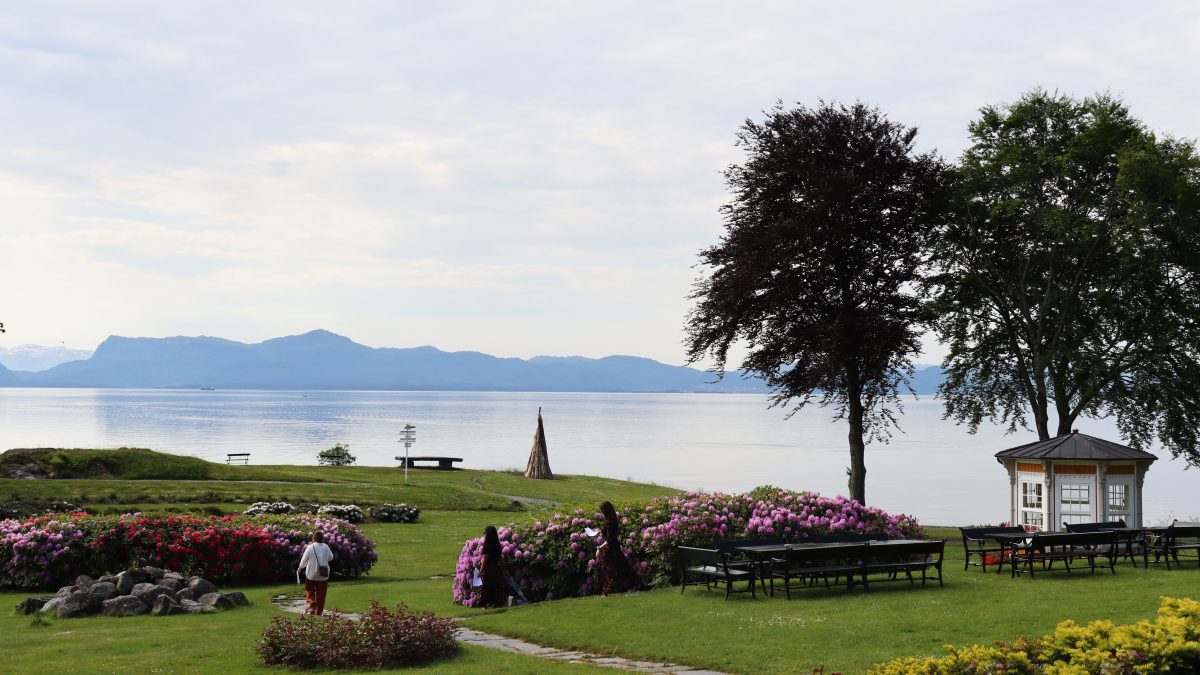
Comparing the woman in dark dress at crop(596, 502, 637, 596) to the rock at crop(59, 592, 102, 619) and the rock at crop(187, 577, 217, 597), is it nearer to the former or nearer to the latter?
the rock at crop(187, 577, 217, 597)

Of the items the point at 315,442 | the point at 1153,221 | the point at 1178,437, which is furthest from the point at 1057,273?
the point at 315,442

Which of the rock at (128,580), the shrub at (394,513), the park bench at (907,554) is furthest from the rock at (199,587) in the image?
the shrub at (394,513)

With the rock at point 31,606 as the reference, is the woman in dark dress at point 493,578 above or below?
above

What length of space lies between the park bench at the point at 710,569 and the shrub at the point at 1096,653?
9077mm

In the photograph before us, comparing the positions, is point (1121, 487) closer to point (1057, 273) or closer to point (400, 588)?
point (1057, 273)

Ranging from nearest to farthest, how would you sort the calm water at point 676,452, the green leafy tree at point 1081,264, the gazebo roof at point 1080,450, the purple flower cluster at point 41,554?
the purple flower cluster at point 41,554
the gazebo roof at point 1080,450
the green leafy tree at point 1081,264
the calm water at point 676,452

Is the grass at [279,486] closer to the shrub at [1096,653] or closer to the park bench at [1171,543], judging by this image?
the park bench at [1171,543]

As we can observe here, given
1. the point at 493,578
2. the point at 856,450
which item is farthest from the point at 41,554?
the point at 856,450

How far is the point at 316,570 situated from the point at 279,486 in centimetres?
2801

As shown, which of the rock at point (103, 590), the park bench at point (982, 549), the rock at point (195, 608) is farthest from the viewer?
the park bench at point (982, 549)

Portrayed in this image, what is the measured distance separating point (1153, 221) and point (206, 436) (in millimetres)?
123507

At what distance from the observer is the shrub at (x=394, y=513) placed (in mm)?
38250

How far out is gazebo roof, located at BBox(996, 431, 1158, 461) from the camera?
28.0 metres

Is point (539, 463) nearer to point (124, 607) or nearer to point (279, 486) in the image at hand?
point (279, 486)
